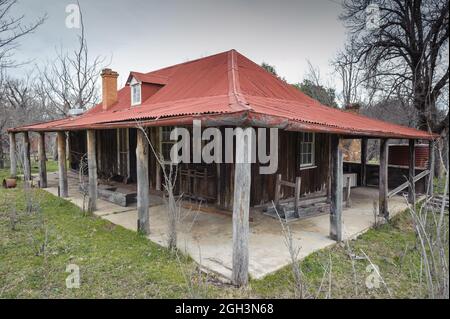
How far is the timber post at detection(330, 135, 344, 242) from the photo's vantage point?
228 inches

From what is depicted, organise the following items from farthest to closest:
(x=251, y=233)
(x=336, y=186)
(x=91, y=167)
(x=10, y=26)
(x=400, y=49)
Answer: (x=400, y=49)
(x=91, y=167)
(x=10, y=26)
(x=251, y=233)
(x=336, y=186)

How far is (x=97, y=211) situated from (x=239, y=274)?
5.45m

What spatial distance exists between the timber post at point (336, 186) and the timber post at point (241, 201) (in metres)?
2.52

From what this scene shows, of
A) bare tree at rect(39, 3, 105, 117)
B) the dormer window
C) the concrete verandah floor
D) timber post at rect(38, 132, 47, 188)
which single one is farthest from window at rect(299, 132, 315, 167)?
bare tree at rect(39, 3, 105, 117)

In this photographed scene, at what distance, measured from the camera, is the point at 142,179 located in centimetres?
605

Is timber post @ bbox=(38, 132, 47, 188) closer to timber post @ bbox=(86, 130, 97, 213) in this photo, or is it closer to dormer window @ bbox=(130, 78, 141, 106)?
dormer window @ bbox=(130, 78, 141, 106)

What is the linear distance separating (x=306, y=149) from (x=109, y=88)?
8.88 metres

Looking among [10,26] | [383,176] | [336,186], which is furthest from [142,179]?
[383,176]

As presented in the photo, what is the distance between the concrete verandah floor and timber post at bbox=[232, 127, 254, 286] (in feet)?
1.09

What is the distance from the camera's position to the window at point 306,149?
32.0ft

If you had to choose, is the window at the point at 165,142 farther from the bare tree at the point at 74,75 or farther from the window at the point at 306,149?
the bare tree at the point at 74,75

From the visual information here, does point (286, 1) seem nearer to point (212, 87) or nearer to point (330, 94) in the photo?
point (212, 87)

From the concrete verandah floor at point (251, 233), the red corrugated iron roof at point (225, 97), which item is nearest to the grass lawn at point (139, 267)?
the concrete verandah floor at point (251, 233)

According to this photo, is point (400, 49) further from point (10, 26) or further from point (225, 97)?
point (10, 26)
